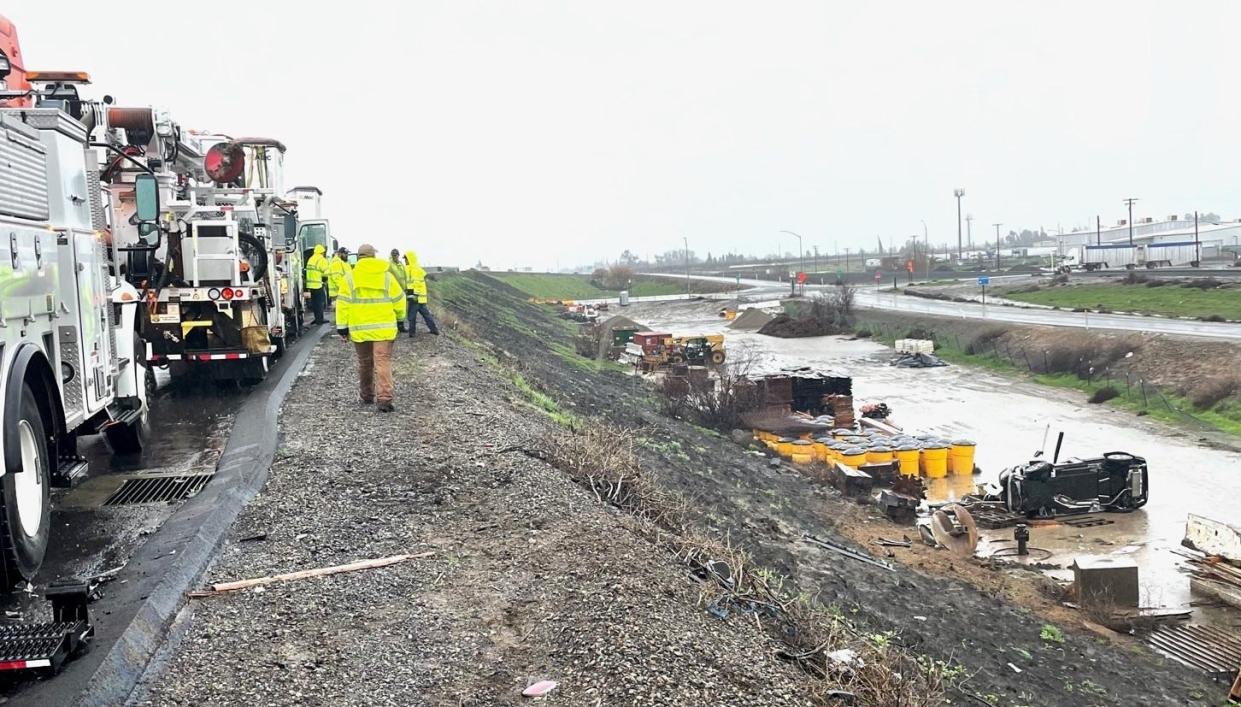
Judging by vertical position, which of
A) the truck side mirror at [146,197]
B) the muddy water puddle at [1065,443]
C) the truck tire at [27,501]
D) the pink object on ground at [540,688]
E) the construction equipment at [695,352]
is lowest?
the muddy water puddle at [1065,443]

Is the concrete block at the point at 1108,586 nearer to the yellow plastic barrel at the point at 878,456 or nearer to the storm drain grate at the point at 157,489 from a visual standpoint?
the yellow plastic barrel at the point at 878,456

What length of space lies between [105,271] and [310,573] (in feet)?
13.8

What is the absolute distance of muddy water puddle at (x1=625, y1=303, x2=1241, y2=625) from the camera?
54.6 ft

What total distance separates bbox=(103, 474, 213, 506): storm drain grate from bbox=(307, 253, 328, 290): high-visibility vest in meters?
12.0

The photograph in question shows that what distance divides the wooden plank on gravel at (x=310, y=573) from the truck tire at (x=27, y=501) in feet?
3.66

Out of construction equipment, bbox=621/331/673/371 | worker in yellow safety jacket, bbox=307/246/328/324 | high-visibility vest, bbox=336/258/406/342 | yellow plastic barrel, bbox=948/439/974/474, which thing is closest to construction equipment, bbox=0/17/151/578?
high-visibility vest, bbox=336/258/406/342

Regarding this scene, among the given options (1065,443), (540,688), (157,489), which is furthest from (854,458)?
(540,688)

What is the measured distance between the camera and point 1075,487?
18.5 m

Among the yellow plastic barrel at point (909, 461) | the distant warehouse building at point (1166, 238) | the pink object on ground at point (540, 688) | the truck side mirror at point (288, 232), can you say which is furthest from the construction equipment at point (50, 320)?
the distant warehouse building at point (1166, 238)

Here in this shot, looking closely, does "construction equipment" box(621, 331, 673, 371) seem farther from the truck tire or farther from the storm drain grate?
the truck tire

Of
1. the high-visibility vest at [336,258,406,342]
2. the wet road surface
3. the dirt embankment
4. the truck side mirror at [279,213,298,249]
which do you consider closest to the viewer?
the wet road surface

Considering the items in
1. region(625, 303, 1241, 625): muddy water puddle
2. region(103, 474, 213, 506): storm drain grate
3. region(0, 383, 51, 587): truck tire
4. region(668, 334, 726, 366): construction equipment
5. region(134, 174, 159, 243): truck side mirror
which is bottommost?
region(625, 303, 1241, 625): muddy water puddle

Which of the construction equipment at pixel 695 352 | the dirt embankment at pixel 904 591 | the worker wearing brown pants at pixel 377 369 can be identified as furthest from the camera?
the construction equipment at pixel 695 352

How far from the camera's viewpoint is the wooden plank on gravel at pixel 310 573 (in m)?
6.14
